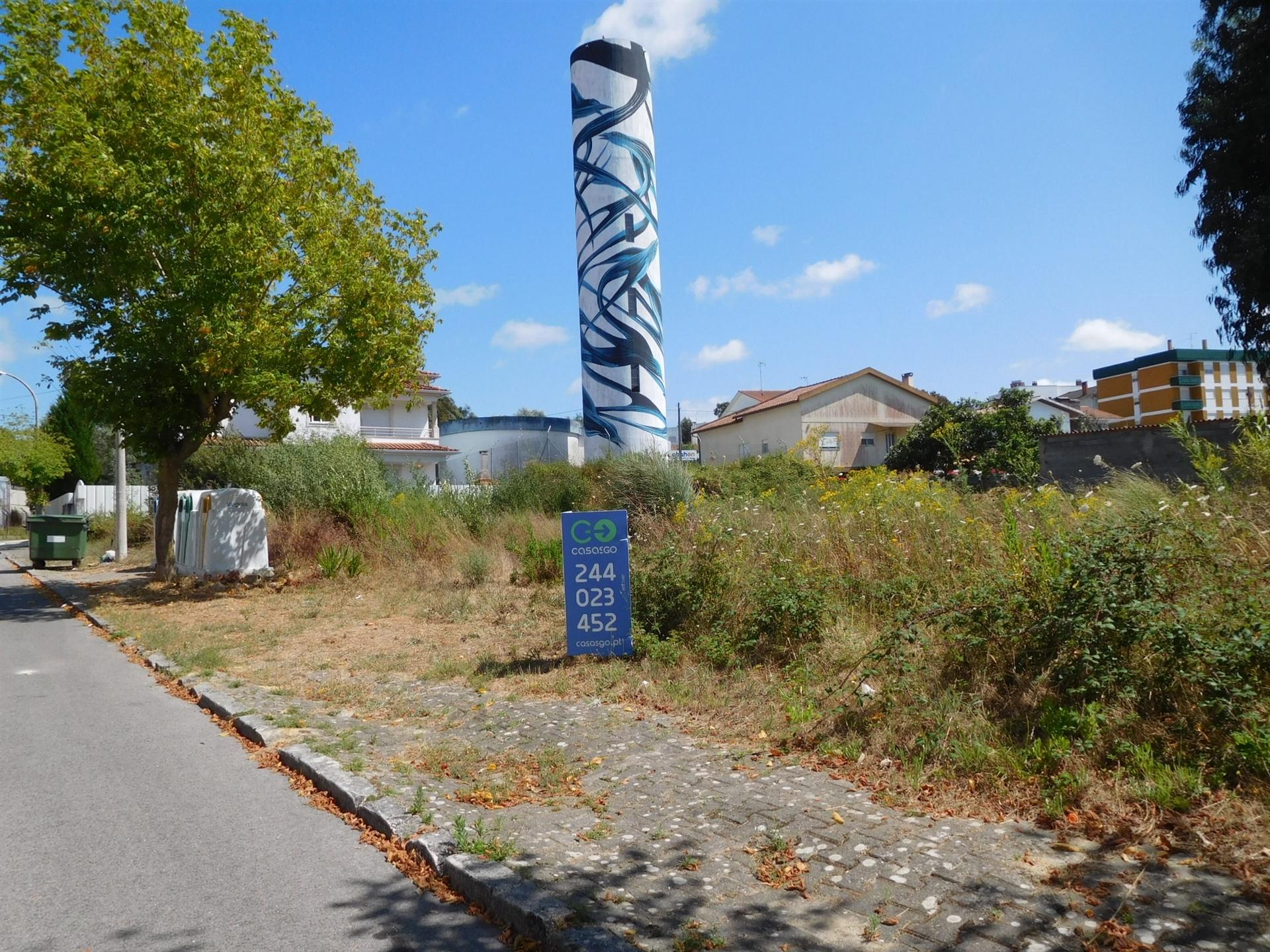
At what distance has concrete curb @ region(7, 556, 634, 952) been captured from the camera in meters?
3.54

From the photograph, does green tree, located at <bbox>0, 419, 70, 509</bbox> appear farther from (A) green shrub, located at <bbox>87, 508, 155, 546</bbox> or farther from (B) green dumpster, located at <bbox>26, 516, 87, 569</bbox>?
(B) green dumpster, located at <bbox>26, 516, 87, 569</bbox>

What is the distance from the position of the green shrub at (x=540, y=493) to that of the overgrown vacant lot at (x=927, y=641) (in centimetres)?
522

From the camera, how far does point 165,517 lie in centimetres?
1778

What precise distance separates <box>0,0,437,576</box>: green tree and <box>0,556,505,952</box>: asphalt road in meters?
8.61

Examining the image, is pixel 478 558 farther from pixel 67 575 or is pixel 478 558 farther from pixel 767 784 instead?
pixel 67 575

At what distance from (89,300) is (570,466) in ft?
35.8

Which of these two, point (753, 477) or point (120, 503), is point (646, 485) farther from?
point (120, 503)

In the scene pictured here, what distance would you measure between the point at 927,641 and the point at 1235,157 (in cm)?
2033

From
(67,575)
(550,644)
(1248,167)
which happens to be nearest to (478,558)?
(550,644)

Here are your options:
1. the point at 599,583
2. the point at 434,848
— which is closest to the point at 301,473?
the point at 599,583

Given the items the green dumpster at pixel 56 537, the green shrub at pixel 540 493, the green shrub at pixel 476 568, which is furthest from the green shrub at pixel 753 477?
the green dumpster at pixel 56 537

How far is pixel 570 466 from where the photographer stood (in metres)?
22.5

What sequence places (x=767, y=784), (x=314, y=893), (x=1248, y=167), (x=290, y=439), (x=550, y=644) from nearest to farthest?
(x=314, y=893) → (x=767, y=784) → (x=550, y=644) → (x=1248, y=167) → (x=290, y=439)

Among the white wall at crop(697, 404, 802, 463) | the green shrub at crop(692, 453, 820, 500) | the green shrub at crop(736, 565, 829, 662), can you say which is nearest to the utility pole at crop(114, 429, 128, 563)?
the green shrub at crop(692, 453, 820, 500)
